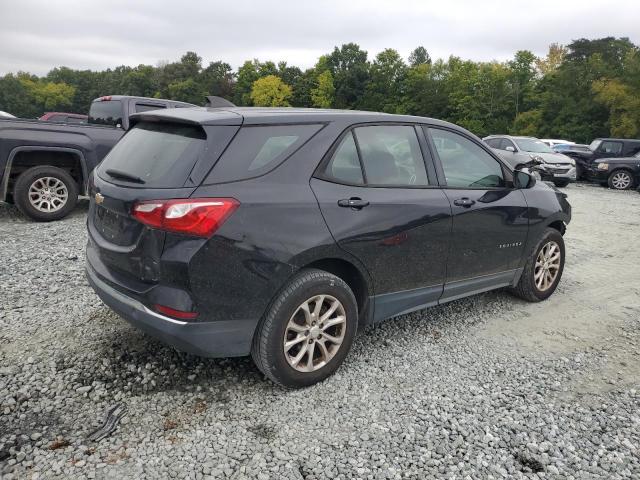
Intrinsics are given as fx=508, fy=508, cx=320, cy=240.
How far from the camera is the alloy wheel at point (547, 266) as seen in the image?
487cm

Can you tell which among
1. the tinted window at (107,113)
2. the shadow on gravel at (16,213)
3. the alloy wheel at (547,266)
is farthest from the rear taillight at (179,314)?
the tinted window at (107,113)

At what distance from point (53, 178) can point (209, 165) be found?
572 centimetres

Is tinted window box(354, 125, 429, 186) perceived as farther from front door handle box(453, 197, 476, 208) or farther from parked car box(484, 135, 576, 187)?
parked car box(484, 135, 576, 187)

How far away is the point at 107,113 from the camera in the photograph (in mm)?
9180

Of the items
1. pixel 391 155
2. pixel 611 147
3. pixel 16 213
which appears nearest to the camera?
pixel 391 155

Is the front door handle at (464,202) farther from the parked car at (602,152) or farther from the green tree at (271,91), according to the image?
the green tree at (271,91)

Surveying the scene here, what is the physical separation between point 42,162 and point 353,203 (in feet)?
20.2

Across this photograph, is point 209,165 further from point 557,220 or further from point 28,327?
point 557,220

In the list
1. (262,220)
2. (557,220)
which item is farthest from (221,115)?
(557,220)

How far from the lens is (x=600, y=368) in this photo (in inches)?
145

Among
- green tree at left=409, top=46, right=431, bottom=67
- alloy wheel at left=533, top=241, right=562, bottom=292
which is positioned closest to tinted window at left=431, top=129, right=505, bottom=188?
alloy wheel at left=533, top=241, right=562, bottom=292

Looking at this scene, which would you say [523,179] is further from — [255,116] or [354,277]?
[255,116]

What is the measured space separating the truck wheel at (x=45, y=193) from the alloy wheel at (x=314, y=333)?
584cm

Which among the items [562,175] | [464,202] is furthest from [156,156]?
[562,175]
